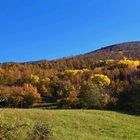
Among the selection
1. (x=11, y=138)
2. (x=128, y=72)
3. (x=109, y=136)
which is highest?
(x=128, y=72)

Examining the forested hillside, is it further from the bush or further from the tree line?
the bush

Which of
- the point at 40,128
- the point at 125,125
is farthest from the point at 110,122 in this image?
the point at 40,128

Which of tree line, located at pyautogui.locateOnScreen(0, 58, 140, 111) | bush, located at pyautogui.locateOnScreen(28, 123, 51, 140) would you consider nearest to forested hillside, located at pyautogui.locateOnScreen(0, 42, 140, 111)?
tree line, located at pyautogui.locateOnScreen(0, 58, 140, 111)

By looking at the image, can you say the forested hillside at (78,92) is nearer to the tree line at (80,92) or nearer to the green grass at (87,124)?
the tree line at (80,92)

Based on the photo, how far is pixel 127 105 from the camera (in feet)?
266

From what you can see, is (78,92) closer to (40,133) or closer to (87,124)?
(87,124)

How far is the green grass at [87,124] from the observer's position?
143ft

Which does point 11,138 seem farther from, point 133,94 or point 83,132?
point 133,94

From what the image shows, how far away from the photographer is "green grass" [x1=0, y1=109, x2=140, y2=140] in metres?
43.5

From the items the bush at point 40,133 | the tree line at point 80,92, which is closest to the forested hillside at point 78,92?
the tree line at point 80,92

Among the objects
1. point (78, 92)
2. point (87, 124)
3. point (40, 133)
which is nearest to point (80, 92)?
point (78, 92)

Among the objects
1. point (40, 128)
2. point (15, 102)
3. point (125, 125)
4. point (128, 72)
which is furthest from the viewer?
point (128, 72)

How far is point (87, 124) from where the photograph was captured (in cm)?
5066

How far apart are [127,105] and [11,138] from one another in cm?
7258
